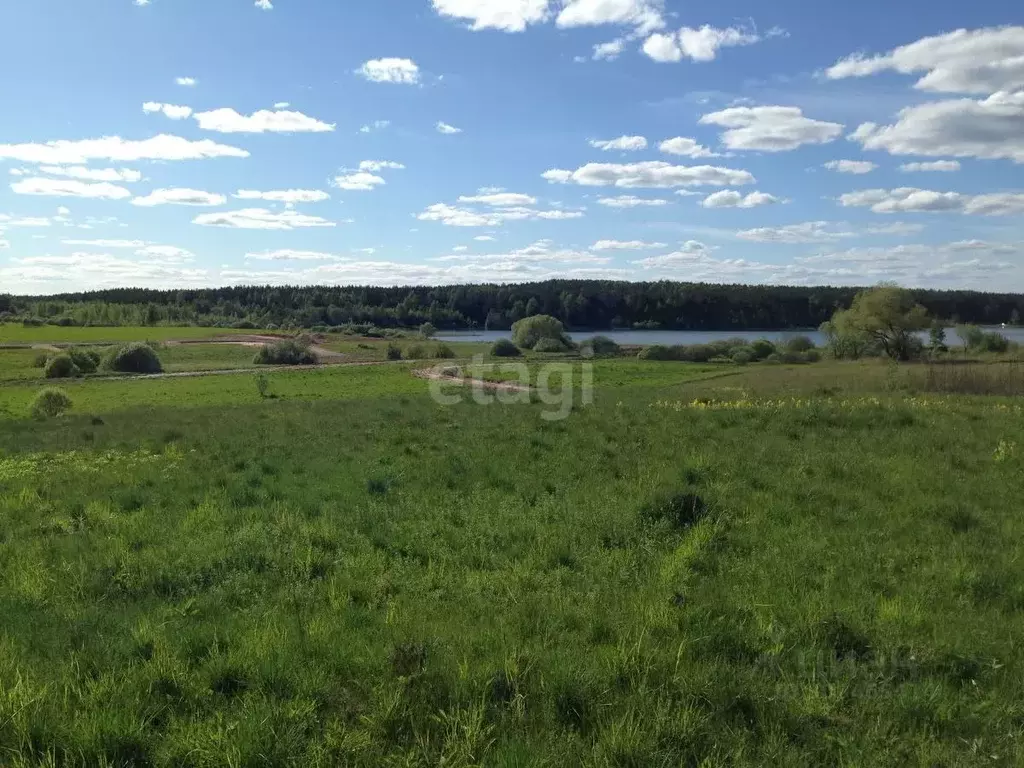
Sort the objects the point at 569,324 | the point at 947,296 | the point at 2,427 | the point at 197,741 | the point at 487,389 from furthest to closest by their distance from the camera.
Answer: the point at 569,324
the point at 947,296
the point at 487,389
the point at 2,427
the point at 197,741

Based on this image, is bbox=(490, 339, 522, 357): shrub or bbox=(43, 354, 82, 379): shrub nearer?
bbox=(43, 354, 82, 379): shrub

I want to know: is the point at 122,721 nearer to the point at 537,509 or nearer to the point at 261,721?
the point at 261,721

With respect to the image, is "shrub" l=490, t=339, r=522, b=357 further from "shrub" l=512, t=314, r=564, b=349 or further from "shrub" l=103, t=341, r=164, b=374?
"shrub" l=103, t=341, r=164, b=374

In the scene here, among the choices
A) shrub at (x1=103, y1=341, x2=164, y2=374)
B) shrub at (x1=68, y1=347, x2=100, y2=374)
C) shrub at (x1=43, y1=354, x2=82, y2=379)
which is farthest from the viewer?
shrub at (x1=103, y1=341, x2=164, y2=374)

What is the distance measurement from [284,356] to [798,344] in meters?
57.1

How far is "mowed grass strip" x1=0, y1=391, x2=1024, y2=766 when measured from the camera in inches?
161

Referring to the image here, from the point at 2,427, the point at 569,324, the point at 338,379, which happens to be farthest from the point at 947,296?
the point at 2,427

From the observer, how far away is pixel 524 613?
5824mm

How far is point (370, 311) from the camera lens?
16712 centimetres

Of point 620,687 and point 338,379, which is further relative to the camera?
point 338,379

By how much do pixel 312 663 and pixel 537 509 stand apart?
15.5 ft

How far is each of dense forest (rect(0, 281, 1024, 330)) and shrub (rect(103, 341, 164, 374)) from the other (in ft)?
238
